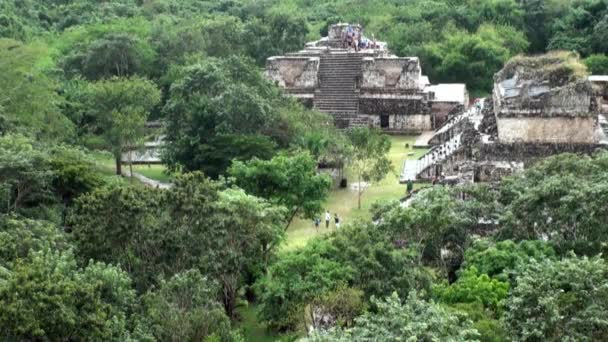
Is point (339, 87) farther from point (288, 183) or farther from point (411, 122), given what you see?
point (288, 183)

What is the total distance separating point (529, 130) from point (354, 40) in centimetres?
1614

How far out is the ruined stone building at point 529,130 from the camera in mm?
30281

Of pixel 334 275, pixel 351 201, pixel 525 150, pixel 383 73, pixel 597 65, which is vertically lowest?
pixel 351 201

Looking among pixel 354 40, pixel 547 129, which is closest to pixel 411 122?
pixel 354 40

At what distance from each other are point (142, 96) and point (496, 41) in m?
25.9

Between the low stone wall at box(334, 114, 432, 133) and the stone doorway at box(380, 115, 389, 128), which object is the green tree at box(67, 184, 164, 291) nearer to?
the low stone wall at box(334, 114, 432, 133)

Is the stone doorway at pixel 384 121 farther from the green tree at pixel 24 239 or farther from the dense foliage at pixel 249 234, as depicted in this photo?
the green tree at pixel 24 239

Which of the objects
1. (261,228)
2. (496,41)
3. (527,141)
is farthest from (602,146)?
(496,41)

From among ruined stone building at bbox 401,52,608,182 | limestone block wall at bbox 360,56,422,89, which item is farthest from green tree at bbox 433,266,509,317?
limestone block wall at bbox 360,56,422,89

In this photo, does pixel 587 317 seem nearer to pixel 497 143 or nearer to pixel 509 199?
pixel 509 199

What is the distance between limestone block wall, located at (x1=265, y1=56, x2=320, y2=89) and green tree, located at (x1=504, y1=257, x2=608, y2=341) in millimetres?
27733

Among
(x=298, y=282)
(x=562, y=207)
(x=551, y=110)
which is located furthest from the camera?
(x=551, y=110)

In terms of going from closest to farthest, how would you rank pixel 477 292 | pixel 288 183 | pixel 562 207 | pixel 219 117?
pixel 477 292 → pixel 562 207 → pixel 288 183 → pixel 219 117

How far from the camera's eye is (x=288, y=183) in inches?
1065
